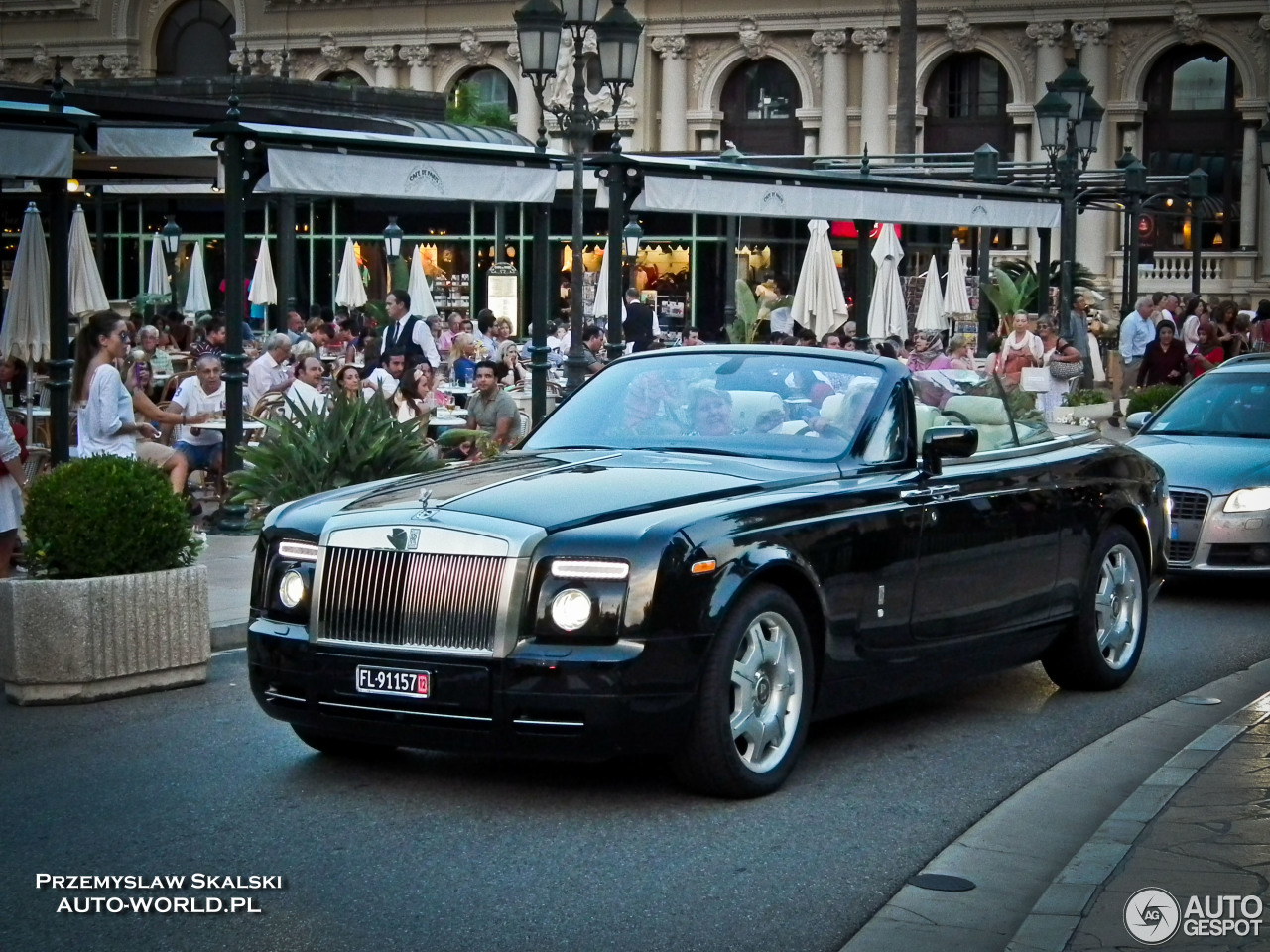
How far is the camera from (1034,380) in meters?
20.8

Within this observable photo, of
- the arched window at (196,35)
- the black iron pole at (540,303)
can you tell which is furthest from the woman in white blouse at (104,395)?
the arched window at (196,35)

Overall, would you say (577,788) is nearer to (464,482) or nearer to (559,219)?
(464,482)

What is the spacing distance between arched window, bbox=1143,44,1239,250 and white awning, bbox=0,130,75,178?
5310 cm

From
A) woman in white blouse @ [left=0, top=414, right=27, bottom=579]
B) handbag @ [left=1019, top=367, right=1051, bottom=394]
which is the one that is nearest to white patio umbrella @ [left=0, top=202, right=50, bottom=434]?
woman in white blouse @ [left=0, top=414, right=27, bottom=579]

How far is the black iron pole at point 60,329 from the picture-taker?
45.2 feet

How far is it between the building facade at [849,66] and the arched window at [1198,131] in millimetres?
65

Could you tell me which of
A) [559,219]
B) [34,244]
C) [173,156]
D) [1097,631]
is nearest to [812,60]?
[559,219]

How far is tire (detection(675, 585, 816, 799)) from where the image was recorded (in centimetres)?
692

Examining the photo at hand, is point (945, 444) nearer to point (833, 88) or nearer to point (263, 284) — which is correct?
point (263, 284)

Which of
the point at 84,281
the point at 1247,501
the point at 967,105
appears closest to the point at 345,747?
the point at 1247,501

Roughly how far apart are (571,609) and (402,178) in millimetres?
8998

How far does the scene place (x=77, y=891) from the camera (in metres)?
5.96

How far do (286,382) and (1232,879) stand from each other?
13.7 m

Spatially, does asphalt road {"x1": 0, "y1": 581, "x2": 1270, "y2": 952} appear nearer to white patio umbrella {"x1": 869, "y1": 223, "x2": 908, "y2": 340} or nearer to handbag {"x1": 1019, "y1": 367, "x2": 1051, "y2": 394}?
handbag {"x1": 1019, "y1": 367, "x2": 1051, "y2": 394}
